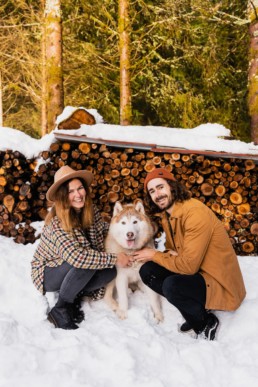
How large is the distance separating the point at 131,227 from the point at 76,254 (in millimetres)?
646

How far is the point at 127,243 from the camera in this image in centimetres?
350

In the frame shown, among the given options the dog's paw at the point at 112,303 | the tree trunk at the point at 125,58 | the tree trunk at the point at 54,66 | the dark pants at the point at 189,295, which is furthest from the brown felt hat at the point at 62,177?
the tree trunk at the point at 125,58

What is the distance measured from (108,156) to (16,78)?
7849 mm

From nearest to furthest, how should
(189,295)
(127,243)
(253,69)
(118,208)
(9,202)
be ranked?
(189,295), (127,243), (118,208), (9,202), (253,69)

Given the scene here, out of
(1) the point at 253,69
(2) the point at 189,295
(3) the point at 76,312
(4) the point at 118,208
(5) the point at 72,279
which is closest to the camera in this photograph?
(2) the point at 189,295

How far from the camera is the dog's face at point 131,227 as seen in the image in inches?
137

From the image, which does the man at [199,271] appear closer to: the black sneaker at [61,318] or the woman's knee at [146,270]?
the woman's knee at [146,270]

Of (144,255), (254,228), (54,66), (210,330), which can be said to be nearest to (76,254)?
(144,255)

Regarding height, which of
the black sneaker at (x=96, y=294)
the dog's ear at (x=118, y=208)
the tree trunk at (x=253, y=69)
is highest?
the tree trunk at (x=253, y=69)

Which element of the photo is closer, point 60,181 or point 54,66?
point 60,181

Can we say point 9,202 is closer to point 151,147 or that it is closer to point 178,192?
point 151,147

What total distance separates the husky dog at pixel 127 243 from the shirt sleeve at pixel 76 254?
0.95ft

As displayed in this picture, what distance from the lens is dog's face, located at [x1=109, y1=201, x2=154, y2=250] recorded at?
Answer: 3486 millimetres

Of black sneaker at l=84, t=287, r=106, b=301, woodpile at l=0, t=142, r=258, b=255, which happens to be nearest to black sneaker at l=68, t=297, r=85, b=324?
black sneaker at l=84, t=287, r=106, b=301
